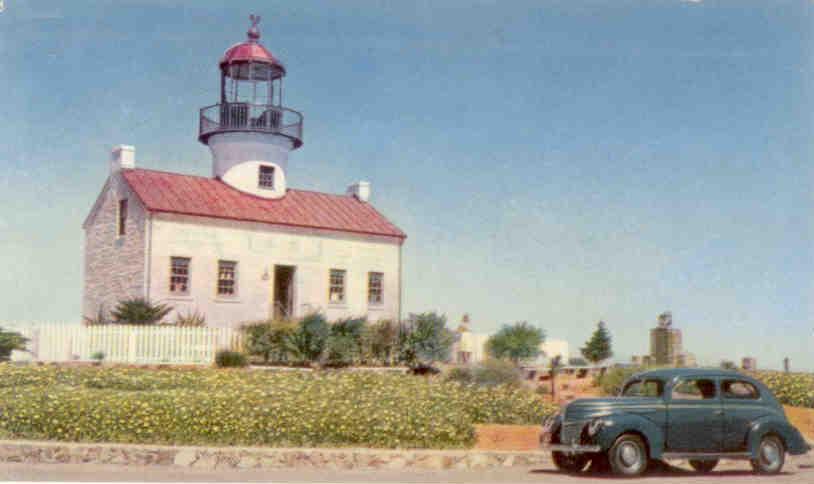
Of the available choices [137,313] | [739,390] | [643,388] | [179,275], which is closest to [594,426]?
[643,388]

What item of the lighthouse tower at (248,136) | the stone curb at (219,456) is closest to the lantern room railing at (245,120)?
the lighthouse tower at (248,136)

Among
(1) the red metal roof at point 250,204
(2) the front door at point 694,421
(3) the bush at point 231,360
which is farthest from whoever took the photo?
(1) the red metal roof at point 250,204

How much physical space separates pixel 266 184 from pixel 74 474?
63.1ft

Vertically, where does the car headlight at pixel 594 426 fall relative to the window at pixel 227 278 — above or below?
below

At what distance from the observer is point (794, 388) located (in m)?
21.0

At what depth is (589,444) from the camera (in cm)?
1332

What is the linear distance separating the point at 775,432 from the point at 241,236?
18689 mm

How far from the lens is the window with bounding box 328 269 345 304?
31.7 m

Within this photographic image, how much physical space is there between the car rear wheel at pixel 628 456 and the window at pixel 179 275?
17.7 metres

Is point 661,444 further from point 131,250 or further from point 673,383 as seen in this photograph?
point 131,250

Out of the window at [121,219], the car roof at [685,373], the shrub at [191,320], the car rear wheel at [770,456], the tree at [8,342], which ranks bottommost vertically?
the car rear wheel at [770,456]

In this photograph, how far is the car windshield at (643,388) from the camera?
14055 millimetres

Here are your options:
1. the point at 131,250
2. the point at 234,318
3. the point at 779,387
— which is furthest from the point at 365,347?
the point at 779,387

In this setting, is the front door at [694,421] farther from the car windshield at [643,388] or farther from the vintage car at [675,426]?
the car windshield at [643,388]
